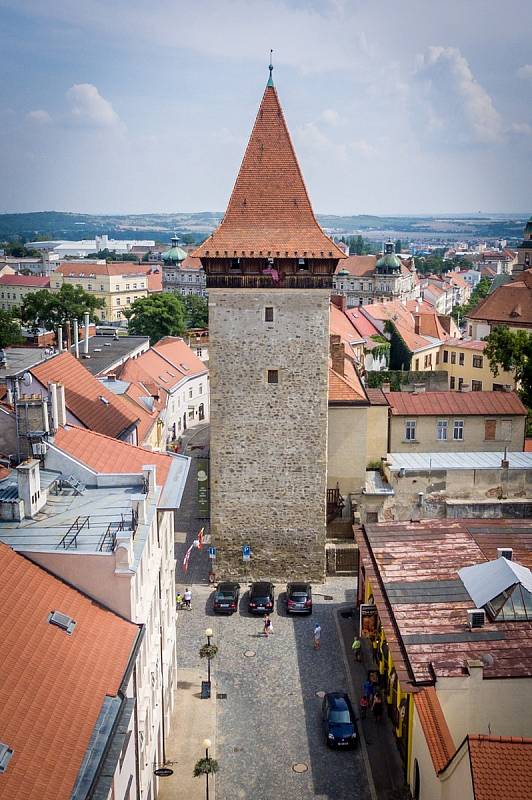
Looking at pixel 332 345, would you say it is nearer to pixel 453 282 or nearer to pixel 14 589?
pixel 14 589

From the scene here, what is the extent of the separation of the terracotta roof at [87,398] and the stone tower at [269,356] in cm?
540

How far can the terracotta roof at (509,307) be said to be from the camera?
7419cm

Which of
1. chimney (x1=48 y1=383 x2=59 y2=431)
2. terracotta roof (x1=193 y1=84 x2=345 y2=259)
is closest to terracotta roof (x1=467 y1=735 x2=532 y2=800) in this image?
chimney (x1=48 y1=383 x2=59 y2=431)

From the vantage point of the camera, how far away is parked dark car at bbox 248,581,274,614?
3198 centimetres

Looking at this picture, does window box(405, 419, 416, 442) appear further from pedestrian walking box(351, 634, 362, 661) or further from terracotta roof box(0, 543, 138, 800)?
terracotta roof box(0, 543, 138, 800)

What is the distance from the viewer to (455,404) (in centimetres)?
4109

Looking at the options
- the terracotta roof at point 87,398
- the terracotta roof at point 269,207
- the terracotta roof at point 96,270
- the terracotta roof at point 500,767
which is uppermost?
the terracotta roof at point 269,207

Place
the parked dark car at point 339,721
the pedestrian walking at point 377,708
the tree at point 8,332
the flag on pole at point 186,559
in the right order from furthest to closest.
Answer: the tree at point 8,332 → the flag on pole at point 186,559 → the pedestrian walking at point 377,708 → the parked dark car at point 339,721

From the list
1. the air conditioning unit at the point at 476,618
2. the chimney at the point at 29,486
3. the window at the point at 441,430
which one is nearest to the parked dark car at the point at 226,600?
the air conditioning unit at the point at 476,618

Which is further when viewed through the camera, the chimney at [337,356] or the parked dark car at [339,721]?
the chimney at [337,356]

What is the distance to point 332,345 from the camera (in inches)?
1714

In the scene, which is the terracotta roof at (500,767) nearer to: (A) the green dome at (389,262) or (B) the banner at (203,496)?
(B) the banner at (203,496)

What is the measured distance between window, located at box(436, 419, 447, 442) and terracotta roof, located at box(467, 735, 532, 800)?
86.5ft

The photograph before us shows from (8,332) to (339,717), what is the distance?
183ft
